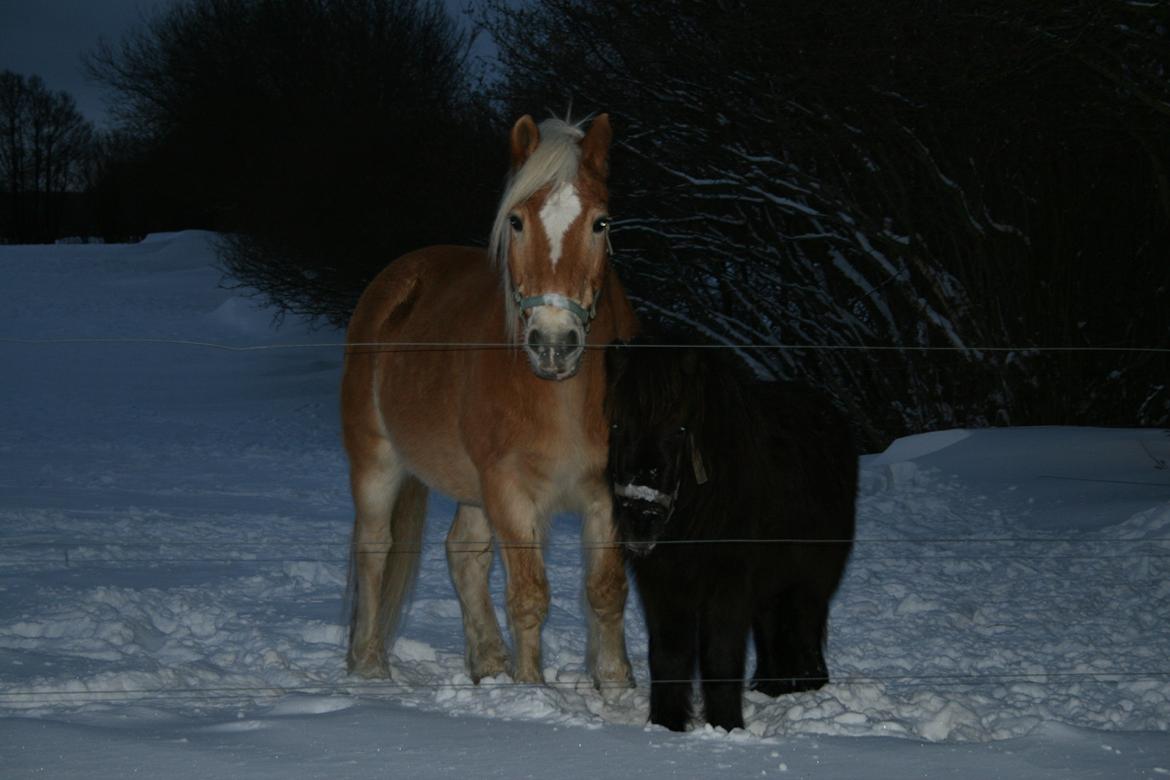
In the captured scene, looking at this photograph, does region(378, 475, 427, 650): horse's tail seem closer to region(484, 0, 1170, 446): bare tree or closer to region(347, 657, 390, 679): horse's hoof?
region(347, 657, 390, 679): horse's hoof

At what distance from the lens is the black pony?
3.91 m

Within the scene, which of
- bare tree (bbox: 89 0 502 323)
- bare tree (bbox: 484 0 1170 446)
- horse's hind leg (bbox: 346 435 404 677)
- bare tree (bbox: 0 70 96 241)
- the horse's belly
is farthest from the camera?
bare tree (bbox: 0 70 96 241)

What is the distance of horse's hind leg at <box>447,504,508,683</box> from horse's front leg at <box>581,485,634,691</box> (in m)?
0.55

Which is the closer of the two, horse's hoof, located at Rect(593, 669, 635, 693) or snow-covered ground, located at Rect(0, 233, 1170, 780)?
snow-covered ground, located at Rect(0, 233, 1170, 780)

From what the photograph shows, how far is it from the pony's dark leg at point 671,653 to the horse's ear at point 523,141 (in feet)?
5.03

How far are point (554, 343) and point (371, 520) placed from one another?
6.97 ft

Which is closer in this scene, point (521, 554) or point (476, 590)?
point (521, 554)

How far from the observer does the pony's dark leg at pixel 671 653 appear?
4.14 m

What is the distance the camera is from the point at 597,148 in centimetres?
450

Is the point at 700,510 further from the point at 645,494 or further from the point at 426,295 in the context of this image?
the point at 426,295

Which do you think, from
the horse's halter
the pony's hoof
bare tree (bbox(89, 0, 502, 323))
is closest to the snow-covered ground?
the pony's hoof

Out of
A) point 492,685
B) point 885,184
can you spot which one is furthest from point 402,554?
point 885,184

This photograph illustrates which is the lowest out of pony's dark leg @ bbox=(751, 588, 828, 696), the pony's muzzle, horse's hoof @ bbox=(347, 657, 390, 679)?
horse's hoof @ bbox=(347, 657, 390, 679)

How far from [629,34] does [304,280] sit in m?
10.9
